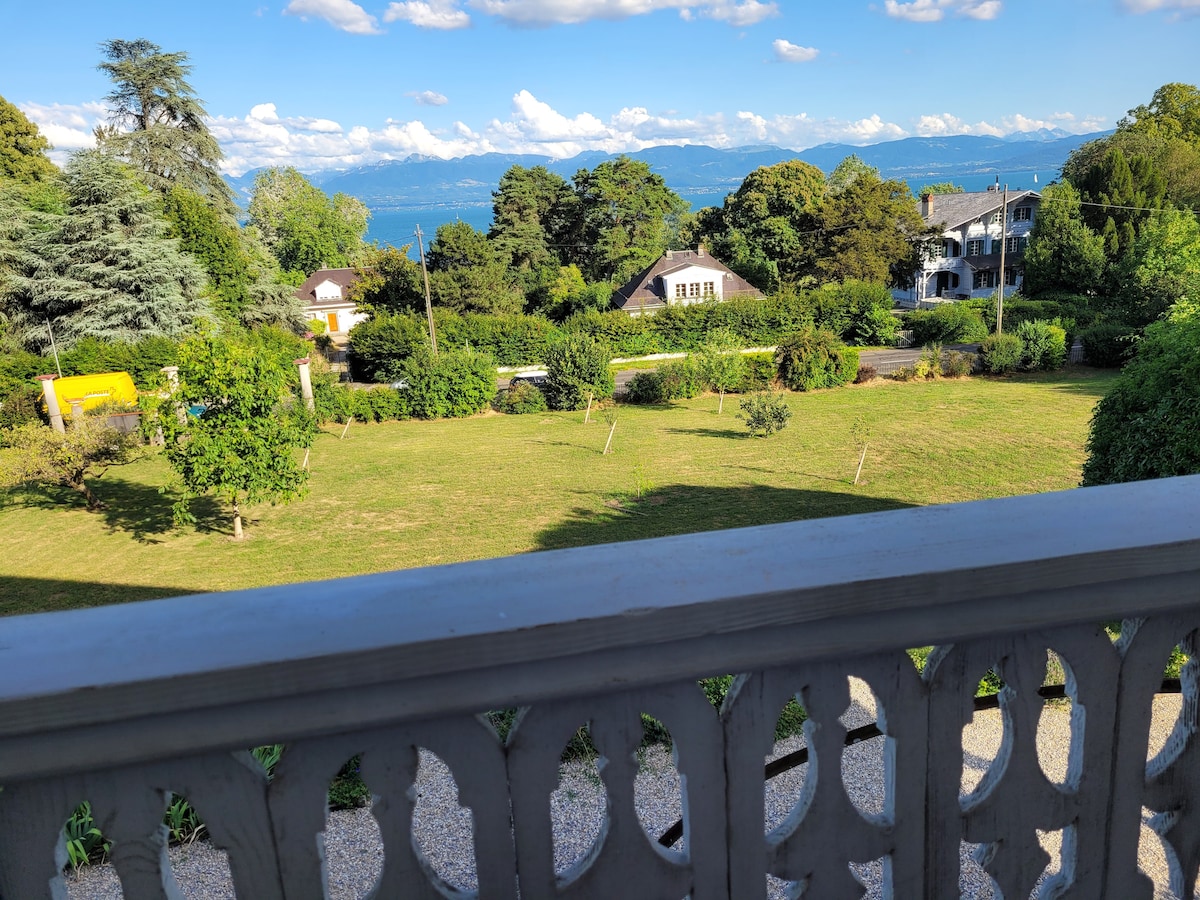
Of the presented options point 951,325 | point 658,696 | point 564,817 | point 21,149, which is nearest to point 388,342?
point 21,149

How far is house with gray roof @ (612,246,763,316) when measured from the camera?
39.3 meters

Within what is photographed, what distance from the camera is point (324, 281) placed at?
49.0 metres

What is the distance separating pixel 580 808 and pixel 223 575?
11.8 m

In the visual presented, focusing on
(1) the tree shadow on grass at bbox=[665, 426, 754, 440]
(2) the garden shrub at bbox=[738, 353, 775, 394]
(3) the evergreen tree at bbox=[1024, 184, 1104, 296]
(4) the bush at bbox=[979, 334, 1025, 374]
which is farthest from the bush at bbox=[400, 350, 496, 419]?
(3) the evergreen tree at bbox=[1024, 184, 1104, 296]

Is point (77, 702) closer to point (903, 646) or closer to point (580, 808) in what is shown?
point (903, 646)

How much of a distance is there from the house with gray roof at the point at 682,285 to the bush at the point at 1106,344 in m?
14.3

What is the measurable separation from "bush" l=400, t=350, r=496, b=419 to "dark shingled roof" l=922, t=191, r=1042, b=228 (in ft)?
91.9

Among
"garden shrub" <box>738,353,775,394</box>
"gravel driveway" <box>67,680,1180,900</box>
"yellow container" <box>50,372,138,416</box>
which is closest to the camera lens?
"gravel driveway" <box>67,680,1180,900</box>

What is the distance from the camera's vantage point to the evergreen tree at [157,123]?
31.6 m

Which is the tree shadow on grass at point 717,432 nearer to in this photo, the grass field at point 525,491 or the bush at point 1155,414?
the grass field at point 525,491

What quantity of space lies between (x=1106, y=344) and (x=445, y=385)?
22094 mm

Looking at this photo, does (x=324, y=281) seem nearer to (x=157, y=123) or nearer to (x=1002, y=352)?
(x=157, y=123)

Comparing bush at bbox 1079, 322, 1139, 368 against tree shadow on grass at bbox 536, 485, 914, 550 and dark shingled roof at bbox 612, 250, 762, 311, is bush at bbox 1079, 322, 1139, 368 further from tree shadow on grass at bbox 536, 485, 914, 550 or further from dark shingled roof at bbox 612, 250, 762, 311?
tree shadow on grass at bbox 536, 485, 914, 550

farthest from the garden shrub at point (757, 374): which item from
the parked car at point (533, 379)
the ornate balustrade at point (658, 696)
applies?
the ornate balustrade at point (658, 696)
